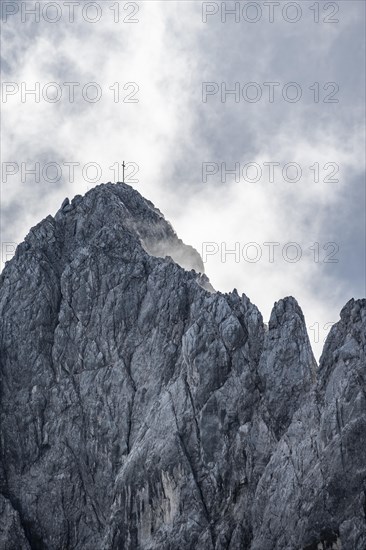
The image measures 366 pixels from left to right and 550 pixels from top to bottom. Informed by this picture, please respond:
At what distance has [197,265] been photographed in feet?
568

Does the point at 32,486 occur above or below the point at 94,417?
below

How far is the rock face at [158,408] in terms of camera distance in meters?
112

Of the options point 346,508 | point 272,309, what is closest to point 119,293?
point 272,309

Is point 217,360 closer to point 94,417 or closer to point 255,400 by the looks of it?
point 255,400

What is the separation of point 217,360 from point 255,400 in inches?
283

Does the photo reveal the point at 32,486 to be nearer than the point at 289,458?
No

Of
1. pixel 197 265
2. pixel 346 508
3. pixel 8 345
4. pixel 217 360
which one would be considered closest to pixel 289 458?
pixel 346 508

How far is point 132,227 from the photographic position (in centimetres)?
15575

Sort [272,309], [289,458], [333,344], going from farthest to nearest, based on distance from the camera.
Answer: [272,309] < [333,344] < [289,458]

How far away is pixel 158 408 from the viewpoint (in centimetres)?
12688

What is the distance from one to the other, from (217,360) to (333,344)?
14.8m

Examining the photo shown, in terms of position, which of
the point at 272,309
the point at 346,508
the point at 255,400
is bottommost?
the point at 346,508

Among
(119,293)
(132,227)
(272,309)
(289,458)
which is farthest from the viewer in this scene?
(132,227)

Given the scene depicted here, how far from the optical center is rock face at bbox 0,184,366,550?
111875 millimetres
